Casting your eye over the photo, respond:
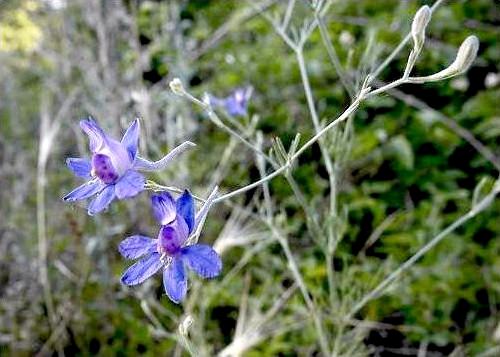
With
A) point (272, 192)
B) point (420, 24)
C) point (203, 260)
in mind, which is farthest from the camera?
point (272, 192)

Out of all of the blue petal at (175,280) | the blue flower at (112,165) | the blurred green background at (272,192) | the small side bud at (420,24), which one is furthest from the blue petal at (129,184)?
the blurred green background at (272,192)

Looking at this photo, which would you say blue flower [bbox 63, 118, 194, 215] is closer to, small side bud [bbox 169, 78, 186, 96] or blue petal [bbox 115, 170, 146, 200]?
blue petal [bbox 115, 170, 146, 200]

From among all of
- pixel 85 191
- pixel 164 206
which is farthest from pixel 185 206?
pixel 85 191

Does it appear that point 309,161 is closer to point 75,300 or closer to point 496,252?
point 496,252

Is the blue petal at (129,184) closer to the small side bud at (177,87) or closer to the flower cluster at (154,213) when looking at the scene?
the flower cluster at (154,213)

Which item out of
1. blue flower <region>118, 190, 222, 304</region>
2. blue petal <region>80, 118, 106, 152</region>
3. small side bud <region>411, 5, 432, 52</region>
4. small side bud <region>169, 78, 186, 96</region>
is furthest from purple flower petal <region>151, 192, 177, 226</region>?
small side bud <region>411, 5, 432, 52</region>

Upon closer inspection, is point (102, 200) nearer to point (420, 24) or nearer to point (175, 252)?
point (175, 252)

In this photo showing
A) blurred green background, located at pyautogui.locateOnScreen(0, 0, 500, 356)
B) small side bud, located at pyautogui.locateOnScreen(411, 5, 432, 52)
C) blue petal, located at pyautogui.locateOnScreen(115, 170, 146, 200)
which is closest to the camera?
blue petal, located at pyautogui.locateOnScreen(115, 170, 146, 200)
